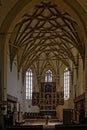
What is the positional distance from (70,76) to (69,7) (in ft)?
76.1

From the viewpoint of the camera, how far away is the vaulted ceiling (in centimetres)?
2970

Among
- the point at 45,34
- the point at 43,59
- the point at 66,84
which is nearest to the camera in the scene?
the point at 45,34

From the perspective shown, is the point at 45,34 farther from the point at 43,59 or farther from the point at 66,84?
the point at 66,84

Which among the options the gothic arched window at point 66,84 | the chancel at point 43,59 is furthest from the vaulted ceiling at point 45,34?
the gothic arched window at point 66,84

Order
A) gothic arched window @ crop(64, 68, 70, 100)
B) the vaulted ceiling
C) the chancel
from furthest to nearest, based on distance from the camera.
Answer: gothic arched window @ crop(64, 68, 70, 100), the vaulted ceiling, the chancel

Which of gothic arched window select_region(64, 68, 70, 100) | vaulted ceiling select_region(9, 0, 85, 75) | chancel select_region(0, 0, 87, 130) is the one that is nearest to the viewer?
chancel select_region(0, 0, 87, 130)

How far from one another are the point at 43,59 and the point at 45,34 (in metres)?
10.9

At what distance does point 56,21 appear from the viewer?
3247cm

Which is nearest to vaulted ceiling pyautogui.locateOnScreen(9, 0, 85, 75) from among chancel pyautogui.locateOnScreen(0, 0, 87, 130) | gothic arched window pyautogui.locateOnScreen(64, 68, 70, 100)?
chancel pyautogui.locateOnScreen(0, 0, 87, 130)

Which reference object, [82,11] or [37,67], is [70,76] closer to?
[37,67]

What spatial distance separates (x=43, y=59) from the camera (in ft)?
158

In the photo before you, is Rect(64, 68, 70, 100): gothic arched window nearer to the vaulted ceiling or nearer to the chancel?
the chancel

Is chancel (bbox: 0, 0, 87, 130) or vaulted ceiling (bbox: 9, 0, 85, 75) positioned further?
vaulted ceiling (bbox: 9, 0, 85, 75)

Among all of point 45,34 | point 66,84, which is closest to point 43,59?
point 66,84
